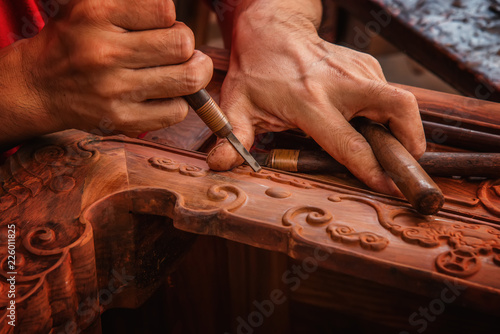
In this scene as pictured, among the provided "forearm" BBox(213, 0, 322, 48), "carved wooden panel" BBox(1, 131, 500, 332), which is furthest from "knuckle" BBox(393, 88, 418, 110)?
"forearm" BBox(213, 0, 322, 48)

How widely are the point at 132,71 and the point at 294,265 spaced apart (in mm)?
560

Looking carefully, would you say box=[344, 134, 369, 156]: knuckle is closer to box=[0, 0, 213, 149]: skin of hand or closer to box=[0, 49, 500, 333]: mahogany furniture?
box=[0, 49, 500, 333]: mahogany furniture

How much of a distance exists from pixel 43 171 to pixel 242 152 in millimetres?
444

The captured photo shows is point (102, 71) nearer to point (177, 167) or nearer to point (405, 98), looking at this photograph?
point (177, 167)

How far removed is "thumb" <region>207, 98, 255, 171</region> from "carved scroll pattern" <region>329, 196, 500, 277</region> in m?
0.25

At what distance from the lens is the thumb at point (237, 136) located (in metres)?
1.01

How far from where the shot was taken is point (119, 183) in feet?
3.19

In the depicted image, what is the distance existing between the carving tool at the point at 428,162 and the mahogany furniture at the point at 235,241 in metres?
0.03

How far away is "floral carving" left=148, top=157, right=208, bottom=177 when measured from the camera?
3.31 feet

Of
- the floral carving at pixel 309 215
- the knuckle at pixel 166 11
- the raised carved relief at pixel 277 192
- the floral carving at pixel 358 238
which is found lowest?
the raised carved relief at pixel 277 192

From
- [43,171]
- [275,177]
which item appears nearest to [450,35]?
[275,177]

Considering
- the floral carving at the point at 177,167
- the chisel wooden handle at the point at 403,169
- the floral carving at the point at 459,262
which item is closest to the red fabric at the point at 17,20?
the floral carving at the point at 177,167

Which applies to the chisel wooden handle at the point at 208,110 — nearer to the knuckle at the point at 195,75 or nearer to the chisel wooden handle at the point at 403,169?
the knuckle at the point at 195,75

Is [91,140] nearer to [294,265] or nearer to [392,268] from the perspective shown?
[294,265]
